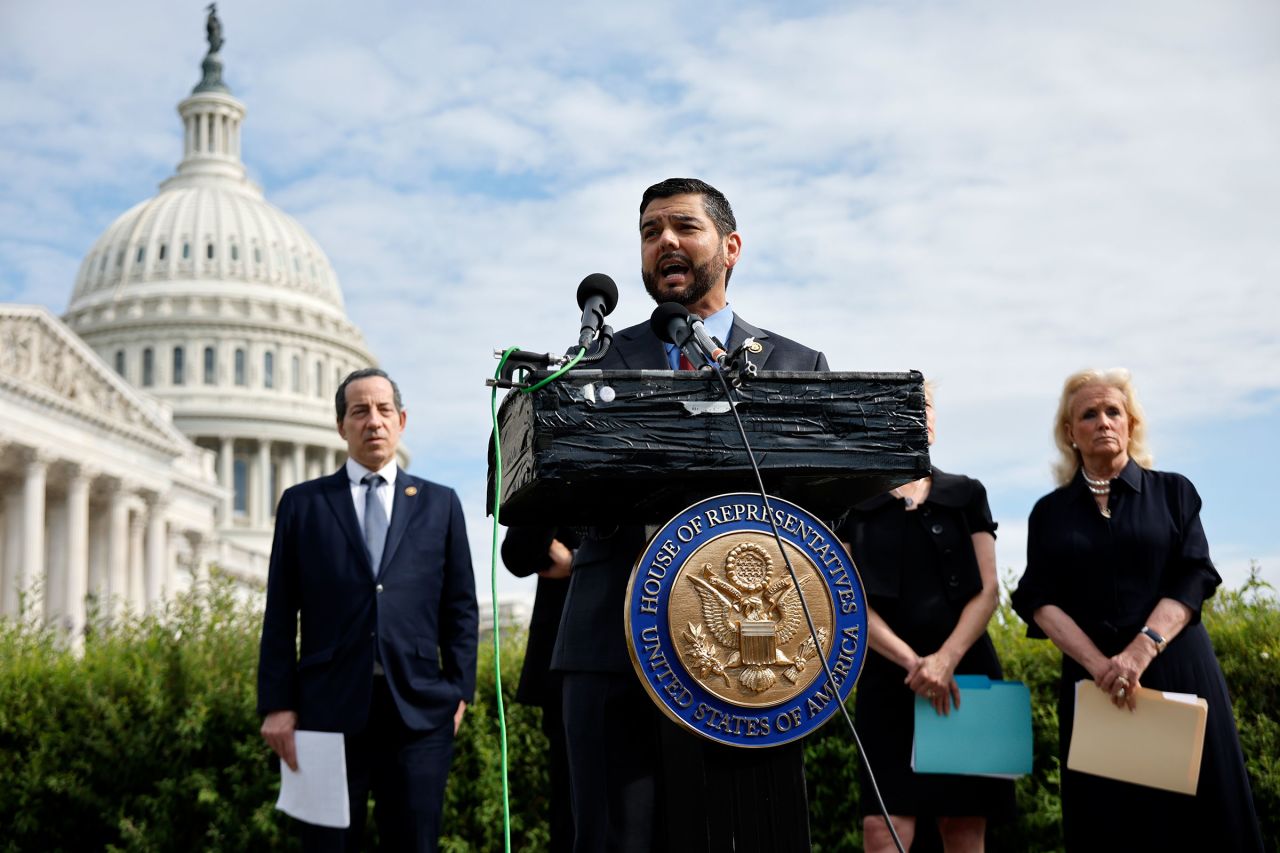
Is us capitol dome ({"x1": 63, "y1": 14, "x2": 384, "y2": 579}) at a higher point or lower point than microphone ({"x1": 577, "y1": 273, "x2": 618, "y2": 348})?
higher

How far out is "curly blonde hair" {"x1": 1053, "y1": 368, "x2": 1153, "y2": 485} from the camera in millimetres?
5211

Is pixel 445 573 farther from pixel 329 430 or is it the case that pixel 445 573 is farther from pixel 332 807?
pixel 329 430

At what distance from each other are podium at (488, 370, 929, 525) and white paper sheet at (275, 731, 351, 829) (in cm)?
227

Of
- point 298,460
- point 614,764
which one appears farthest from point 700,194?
point 298,460

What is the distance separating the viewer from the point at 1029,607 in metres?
5.12

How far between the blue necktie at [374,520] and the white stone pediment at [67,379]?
4705 centimetres

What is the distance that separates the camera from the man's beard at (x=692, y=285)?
346cm

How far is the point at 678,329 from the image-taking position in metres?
3.15

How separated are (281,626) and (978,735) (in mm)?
2519

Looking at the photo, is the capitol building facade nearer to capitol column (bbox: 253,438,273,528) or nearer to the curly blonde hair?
capitol column (bbox: 253,438,273,528)

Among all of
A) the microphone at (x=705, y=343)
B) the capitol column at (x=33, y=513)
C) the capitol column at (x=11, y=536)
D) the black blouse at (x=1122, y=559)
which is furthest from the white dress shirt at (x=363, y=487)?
the capitol column at (x=11, y=536)

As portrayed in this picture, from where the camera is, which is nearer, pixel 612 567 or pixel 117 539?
pixel 612 567

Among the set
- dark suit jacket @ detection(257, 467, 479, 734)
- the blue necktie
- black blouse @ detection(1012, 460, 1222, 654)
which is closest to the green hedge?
black blouse @ detection(1012, 460, 1222, 654)

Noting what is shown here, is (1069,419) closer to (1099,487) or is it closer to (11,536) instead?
(1099,487)
